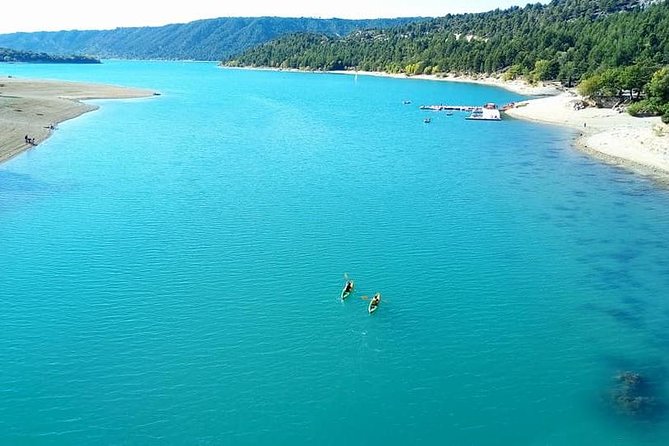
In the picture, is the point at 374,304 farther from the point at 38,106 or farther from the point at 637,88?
the point at 38,106

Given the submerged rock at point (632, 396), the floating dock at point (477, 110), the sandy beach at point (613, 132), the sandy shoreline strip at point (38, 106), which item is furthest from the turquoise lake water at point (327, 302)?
the floating dock at point (477, 110)

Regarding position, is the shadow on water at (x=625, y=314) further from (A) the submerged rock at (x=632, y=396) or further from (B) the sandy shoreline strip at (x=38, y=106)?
(B) the sandy shoreline strip at (x=38, y=106)

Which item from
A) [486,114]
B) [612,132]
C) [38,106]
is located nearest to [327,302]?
[612,132]

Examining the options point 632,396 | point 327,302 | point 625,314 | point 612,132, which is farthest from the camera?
point 612,132

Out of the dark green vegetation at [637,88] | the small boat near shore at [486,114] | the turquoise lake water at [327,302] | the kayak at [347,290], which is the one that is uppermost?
the dark green vegetation at [637,88]

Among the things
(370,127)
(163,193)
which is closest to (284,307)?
(163,193)

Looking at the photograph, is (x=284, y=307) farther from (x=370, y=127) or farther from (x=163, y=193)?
(x=370, y=127)
